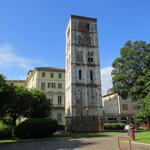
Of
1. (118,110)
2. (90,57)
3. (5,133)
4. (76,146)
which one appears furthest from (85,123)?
(76,146)

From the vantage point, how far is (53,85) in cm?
6969

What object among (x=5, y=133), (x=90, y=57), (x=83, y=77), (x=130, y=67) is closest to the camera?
(x=5, y=133)

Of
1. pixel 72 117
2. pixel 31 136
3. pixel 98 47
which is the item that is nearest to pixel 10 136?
pixel 31 136

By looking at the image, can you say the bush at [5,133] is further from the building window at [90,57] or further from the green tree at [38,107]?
the building window at [90,57]

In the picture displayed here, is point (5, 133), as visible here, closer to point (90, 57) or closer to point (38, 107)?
point (38, 107)

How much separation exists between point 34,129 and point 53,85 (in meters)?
38.8

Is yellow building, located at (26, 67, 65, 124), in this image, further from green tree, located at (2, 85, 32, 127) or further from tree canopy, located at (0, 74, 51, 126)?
green tree, located at (2, 85, 32, 127)

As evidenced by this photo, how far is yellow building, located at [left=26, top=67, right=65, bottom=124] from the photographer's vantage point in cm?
6800

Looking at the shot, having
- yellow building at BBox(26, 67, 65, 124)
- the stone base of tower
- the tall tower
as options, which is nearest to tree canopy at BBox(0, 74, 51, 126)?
the stone base of tower

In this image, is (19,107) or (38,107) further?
(38,107)

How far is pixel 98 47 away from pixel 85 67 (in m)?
6.91

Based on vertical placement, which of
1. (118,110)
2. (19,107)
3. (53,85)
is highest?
(53,85)

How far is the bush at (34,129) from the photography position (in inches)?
1227

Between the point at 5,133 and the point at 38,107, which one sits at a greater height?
the point at 38,107
